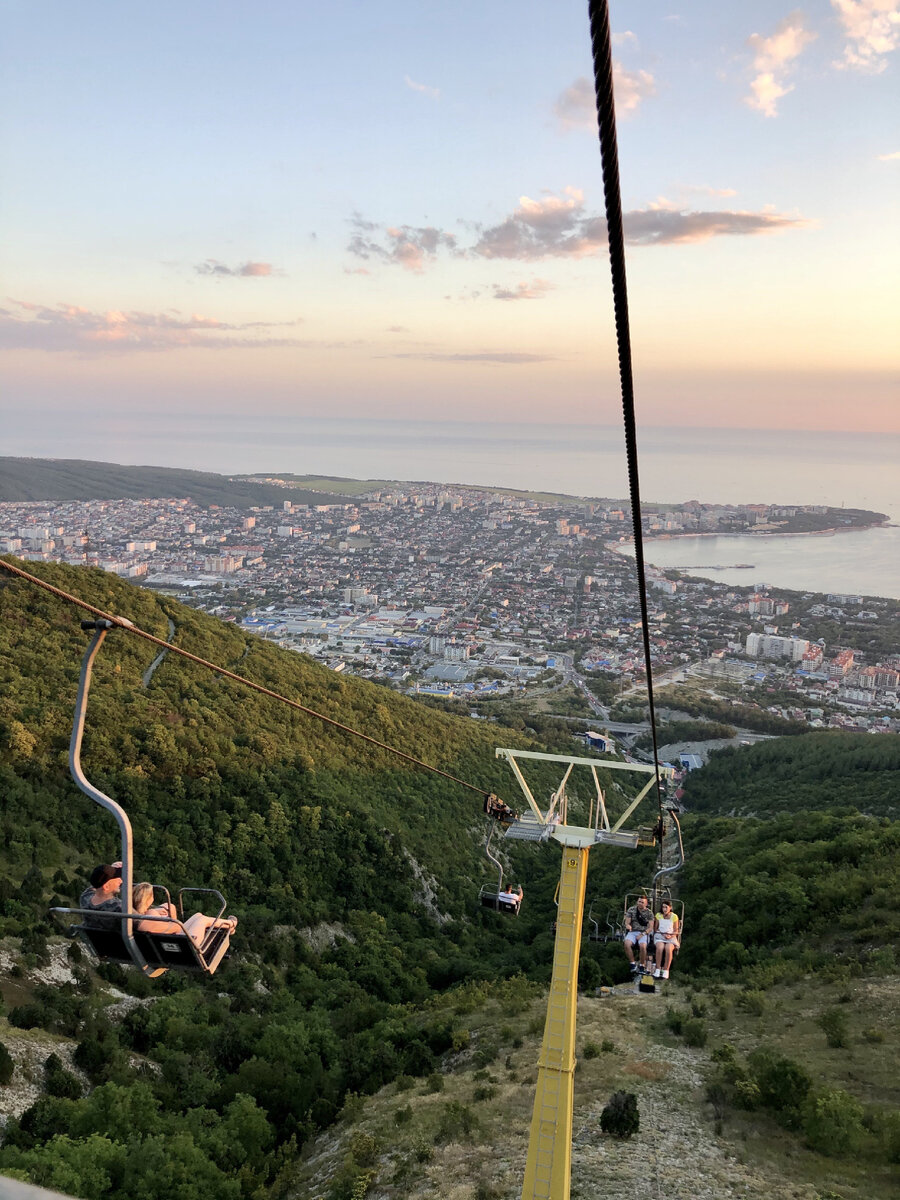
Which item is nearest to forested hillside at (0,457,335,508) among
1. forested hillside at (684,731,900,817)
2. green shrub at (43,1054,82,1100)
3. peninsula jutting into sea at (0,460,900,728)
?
peninsula jutting into sea at (0,460,900,728)

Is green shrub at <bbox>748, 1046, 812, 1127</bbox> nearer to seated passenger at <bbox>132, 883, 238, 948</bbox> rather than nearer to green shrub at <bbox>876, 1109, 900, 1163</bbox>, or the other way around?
green shrub at <bbox>876, 1109, 900, 1163</bbox>

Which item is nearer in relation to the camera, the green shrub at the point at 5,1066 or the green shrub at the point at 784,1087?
the green shrub at the point at 5,1066

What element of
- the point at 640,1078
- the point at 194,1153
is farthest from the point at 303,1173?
the point at 640,1078

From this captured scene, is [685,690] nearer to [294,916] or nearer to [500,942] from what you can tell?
[500,942]

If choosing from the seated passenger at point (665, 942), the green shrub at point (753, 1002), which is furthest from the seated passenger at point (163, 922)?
the green shrub at point (753, 1002)

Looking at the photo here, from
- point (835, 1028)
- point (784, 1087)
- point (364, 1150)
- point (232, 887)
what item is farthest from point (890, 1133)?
point (232, 887)

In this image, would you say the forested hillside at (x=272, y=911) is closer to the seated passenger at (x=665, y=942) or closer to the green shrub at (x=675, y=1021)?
the green shrub at (x=675, y=1021)
